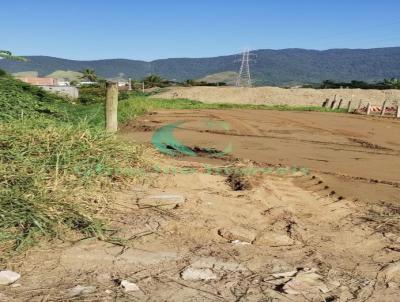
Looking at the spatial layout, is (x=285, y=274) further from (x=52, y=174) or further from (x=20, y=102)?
(x=20, y=102)

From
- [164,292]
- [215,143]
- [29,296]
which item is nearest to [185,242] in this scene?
[164,292]

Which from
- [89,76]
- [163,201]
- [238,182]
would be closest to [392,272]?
[163,201]

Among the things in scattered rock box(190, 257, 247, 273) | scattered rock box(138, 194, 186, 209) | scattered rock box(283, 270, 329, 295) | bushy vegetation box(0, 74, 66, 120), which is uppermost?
bushy vegetation box(0, 74, 66, 120)

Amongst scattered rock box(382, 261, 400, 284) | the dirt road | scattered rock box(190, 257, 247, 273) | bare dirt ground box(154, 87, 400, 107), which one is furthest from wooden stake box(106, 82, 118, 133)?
bare dirt ground box(154, 87, 400, 107)

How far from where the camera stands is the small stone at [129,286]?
138 inches

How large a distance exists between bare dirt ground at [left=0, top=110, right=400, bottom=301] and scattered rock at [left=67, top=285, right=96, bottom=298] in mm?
14

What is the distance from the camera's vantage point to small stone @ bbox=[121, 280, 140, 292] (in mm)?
3496

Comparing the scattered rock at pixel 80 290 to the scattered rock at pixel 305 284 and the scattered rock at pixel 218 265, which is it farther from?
the scattered rock at pixel 305 284

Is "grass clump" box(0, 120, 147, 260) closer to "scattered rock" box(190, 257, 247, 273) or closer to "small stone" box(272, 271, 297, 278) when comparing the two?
"scattered rock" box(190, 257, 247, 273)

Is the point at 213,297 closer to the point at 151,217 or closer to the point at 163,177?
the point at 151,217

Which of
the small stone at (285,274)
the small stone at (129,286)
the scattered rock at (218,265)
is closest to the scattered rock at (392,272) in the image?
the small stone at (285,274)

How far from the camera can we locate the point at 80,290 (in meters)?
3.47

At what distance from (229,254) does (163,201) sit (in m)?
1.45

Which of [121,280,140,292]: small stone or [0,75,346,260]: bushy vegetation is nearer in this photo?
[121,280,140,292]: small stone
